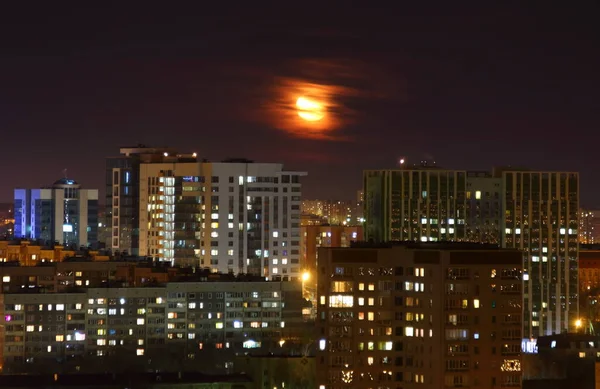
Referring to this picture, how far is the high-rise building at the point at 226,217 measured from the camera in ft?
187

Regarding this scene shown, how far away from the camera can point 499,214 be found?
53625 mm

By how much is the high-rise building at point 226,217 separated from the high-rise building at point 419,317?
24219mm

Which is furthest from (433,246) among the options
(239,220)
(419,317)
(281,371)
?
(239,220)

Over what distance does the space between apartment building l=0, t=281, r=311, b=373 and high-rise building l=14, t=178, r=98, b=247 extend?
28.8 metres

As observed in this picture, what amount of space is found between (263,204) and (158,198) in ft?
13.0

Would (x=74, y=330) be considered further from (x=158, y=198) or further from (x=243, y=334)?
(x=158, y=198)

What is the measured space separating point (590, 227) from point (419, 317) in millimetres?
52968

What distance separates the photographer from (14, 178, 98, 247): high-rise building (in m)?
73.1

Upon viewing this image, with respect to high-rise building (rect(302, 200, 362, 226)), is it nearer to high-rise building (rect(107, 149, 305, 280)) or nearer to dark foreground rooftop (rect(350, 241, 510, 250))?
high-rise building (rect(107, 149, 305, 280))

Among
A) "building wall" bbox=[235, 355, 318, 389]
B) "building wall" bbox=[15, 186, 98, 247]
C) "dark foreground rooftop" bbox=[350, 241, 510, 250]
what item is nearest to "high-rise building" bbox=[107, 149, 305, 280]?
"building wall" bbox=[15, 186, 98, 247]

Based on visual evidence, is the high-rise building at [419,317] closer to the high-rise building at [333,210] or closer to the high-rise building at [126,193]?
the high-rise building at [126,193]

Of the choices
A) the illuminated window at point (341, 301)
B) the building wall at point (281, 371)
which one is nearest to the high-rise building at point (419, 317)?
the illuminated window at point (341, 301)

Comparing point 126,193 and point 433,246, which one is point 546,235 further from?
point 433,246

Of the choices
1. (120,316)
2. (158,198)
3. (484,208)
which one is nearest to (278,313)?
(120,316)
